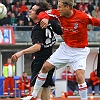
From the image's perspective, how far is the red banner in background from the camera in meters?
21.7

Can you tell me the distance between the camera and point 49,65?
7.95 meters

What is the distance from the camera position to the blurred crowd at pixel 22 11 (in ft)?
77.9

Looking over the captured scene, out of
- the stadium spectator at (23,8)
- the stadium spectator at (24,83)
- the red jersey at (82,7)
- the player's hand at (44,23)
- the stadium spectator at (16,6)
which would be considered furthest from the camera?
the red jersey at (82,7)

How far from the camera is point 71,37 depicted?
7914 millimetres

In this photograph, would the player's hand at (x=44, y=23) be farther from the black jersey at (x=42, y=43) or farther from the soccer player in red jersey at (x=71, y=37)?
the black jersey at (x=42, y=43)

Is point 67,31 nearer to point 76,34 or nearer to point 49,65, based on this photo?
point 76,34

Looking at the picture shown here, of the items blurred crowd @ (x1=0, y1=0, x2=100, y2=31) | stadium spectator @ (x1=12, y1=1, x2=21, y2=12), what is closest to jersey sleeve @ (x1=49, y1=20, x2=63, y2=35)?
blurred crowd @ (x1=0, y1=0, x2=100, y2=31)

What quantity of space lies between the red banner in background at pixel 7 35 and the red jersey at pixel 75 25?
14.0 metres

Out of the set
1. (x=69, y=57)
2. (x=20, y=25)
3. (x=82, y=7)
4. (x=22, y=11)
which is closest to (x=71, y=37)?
(x=69, y=57)

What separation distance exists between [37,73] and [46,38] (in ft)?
2.31

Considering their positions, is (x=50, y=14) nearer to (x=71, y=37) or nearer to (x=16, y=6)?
(x=71, y=37)

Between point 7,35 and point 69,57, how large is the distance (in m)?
14.2

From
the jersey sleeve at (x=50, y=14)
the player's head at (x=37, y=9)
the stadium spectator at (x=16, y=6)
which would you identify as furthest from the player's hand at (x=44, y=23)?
the stadium spectator at (x=16, y=6)

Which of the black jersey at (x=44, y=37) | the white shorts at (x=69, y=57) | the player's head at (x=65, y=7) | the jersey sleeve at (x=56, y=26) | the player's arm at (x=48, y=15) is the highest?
the player's head at (x=65, y=7)
